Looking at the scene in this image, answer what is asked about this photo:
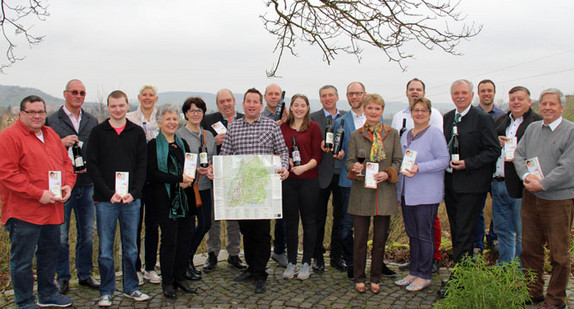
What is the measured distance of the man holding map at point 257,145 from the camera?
600cm

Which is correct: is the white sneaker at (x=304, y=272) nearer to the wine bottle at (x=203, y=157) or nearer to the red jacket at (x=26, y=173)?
the wine bottle at (x=203, y=157)

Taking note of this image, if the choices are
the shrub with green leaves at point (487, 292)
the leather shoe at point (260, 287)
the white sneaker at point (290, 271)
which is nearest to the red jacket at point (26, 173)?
the leather shoe at point (260, 287)

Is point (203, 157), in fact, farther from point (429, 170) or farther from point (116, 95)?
point (429, 170)

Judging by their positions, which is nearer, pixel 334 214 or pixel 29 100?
pixel 29 100

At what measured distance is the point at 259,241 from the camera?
607cm

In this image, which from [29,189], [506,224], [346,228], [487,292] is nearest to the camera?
[487,292]

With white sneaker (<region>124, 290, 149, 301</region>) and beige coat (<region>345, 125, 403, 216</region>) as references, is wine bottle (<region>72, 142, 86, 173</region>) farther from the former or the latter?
beige coat (<region>345, 125, 403, 216</region>)

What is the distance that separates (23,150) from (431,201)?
4814 mm

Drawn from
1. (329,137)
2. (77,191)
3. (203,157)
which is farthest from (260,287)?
(77,191)

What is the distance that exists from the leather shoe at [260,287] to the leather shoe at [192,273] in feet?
3.25

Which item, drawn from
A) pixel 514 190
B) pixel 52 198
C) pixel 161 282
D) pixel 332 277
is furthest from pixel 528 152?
pixel 52 198

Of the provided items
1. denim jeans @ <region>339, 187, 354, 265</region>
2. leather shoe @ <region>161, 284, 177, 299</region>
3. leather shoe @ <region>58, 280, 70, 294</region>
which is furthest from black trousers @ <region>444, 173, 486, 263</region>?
leather shoe @ <region>58, 280, 70, 294</region>

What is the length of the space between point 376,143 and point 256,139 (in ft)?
5.07

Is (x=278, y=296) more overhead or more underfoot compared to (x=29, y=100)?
more underfoot
